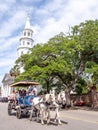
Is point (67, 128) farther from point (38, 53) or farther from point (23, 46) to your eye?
point (23, 46)

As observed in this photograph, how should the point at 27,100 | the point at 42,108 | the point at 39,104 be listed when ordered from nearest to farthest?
1. the point at 42,108
2. the point at 39,104
3. the point at 27,100

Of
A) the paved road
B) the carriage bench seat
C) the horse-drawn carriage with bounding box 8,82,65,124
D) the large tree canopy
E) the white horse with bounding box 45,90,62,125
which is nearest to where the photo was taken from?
the paved road

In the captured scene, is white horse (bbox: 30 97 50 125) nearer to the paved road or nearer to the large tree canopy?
the paved road

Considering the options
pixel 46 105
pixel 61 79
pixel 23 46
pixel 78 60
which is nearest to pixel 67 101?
pixel 61 79

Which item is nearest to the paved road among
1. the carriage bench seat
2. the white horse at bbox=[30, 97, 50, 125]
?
the white horse at bbox=[30, 97, 50, 125]

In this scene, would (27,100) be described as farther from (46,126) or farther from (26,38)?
(26,38)

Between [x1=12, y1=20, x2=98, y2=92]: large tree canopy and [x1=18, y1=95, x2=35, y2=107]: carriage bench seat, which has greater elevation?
[x1=12, y1=20, x2=98, y2=92]: large tree canopy

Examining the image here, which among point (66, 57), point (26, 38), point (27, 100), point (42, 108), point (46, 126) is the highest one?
point (26, 38)

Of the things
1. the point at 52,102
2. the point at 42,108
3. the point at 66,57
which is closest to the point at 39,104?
the point at 42,108

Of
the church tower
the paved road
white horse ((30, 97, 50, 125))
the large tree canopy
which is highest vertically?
the church tower

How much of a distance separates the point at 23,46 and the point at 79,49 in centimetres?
7277

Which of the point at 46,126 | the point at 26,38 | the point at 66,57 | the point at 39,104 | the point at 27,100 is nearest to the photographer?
the point at 46,126

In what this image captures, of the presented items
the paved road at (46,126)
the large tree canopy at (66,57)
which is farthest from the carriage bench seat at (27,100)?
the large tree canopy at (66,57)

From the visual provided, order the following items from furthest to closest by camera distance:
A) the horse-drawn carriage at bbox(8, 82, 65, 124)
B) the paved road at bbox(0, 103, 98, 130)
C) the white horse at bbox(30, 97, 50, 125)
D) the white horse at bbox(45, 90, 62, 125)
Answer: the white horse at bbox(30, 97, 50, 125)
the horse-drawn carriage at bbox(8, 82, 65, 124)
the white horse at bbox(45, 90, 62, 125)
the paved road at bbox(0, 103, 98, 130)
